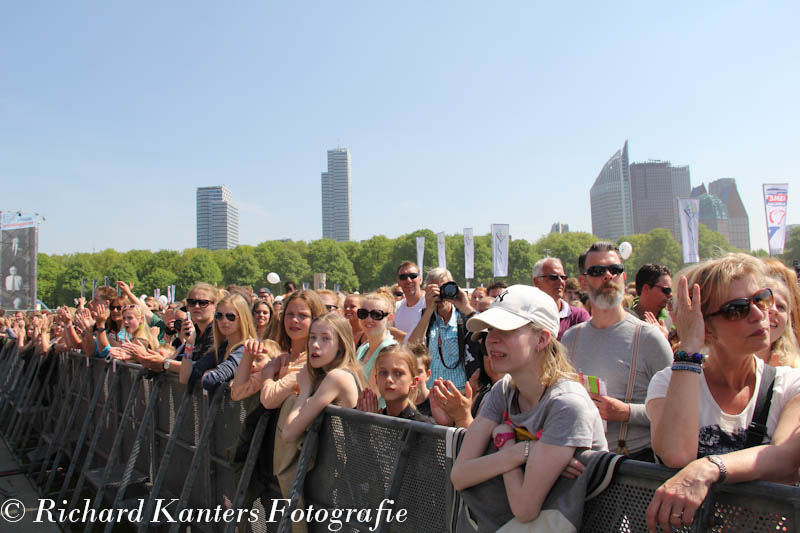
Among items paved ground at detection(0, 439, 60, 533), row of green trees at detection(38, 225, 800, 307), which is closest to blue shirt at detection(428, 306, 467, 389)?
paved ground at detection(0, 439, 60, 533)

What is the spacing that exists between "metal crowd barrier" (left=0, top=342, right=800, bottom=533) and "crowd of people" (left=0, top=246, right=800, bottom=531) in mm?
118

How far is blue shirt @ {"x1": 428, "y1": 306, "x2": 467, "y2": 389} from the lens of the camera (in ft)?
15.0

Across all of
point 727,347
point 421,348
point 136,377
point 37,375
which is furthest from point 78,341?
point 727,347

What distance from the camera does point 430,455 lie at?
8.76 feet

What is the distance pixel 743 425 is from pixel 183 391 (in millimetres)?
4449

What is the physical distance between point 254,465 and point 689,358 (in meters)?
2.98

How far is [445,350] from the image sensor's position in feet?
15.3

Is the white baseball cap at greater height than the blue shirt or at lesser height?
greater

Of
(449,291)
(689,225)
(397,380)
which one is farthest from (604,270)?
(689,225)

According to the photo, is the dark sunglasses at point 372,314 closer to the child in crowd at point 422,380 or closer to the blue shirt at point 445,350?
the blue shirt at point 445,350

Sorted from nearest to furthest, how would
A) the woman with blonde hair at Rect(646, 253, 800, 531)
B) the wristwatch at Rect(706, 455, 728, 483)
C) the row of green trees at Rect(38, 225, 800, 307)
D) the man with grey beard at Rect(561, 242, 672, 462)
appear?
1. the wristwatch at Rect(706, 455, 728, 483)
2. the woman with blonde hair at Rect(646, 253, 800, 531)
3. the man with grey beard at Rect(561, 242, 672, 462)
4. the row of green trees at Rect(38, 225, 800, 307)

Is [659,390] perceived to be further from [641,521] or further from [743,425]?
[641,521]

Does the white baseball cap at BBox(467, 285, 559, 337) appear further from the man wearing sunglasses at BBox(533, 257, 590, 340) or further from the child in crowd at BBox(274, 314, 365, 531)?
the man wearing sunglasses at BBox(533, 257, 590, 340)

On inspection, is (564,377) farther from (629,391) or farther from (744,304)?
(629,391)
